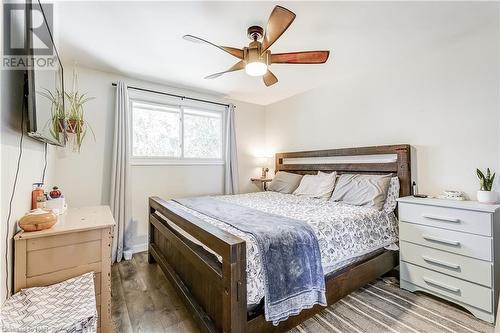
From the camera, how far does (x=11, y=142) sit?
49.1 inches

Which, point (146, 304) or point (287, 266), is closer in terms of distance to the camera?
point (287, 266)

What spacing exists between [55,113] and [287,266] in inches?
86.8

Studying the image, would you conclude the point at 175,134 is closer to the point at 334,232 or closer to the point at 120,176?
the point at 120,176

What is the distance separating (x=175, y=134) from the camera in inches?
142

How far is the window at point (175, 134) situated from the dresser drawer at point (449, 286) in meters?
2.94

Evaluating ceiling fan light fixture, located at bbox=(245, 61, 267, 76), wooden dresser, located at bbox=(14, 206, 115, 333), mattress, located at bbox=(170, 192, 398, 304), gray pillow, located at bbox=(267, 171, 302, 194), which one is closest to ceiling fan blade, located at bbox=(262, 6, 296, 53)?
ceiling fan light fixture, located at bbox=(245, 61, 267, 76)

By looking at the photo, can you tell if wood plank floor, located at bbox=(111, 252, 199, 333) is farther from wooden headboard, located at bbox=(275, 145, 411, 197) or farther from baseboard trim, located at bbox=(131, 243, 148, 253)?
wooden headboard, located at bbox=(275, 145, 411, 197)

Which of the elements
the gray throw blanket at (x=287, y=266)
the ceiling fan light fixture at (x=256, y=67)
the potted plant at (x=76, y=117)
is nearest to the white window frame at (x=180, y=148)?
the potted plant at (x=76, y=117)

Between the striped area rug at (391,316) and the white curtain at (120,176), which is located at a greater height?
the white curtain at (120,176)

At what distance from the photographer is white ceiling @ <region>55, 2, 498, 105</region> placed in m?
1.81

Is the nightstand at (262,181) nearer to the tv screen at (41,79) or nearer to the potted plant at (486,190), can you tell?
the potted plant at (486,190)

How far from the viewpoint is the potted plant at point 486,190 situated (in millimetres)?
1944

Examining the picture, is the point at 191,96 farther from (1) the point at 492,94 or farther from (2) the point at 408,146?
(1) the point at 492,94

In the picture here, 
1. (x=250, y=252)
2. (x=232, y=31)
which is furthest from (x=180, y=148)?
(x=250, y=252)
